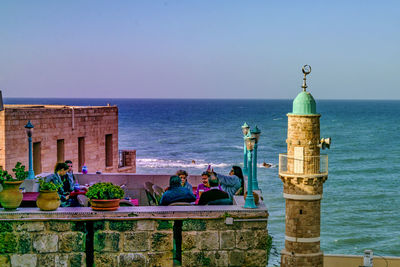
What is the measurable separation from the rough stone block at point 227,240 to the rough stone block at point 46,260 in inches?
84.9

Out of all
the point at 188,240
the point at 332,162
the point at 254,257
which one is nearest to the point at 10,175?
the point at 188,240

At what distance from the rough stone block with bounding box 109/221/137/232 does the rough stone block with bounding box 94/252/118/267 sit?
350 mm

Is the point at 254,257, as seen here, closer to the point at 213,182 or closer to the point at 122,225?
the point at 213,182

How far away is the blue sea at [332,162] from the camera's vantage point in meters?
43.4

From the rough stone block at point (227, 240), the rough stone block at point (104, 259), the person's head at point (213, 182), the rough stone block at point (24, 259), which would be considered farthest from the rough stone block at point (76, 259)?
the person's head at point (213, 182)

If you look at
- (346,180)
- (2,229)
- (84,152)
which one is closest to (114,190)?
(2,229)

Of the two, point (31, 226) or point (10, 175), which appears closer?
point (31, 226)

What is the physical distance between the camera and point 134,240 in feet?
29.5

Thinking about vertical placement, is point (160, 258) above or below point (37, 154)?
above

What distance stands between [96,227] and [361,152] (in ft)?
256

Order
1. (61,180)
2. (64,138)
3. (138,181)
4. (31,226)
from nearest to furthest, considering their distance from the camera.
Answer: (31,226)
(61,180)
(138,181)
(64,138)

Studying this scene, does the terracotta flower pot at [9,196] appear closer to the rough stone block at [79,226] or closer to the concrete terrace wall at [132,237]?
the concrete terrace wall at [132,237]

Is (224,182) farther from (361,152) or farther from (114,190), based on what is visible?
(361,152)

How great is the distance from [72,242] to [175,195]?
160cm
